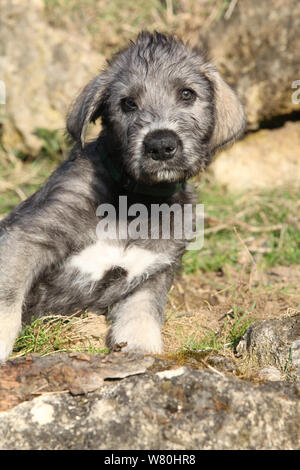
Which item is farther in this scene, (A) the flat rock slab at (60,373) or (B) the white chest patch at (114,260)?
(B) the white chest patch at (114,260)

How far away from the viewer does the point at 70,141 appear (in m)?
4.61

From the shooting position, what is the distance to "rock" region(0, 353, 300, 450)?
2562mm

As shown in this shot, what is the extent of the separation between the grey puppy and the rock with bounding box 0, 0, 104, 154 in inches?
143

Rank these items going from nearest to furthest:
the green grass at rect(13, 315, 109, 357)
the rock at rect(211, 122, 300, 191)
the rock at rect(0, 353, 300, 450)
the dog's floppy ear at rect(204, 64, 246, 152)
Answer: the rock at rect(0, 353, 300, 450) < the green grass at rect(13, 315, 109, 357) < the dog's floppy ear at rect(204, 64, 246, 152) < the rock at rect(211, 122, 300, 191)

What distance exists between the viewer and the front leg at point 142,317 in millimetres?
3959

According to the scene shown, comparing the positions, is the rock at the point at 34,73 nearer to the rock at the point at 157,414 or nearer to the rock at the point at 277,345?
the rock at the point at 277,345

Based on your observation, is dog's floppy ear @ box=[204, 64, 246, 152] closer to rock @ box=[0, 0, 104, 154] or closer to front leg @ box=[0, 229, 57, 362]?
front leg @ box=[0, 229, 57, 362]

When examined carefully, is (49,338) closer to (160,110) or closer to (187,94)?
(160,110)

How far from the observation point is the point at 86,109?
4344mm

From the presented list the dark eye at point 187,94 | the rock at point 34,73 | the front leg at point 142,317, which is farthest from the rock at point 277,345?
the rock at point 34,73

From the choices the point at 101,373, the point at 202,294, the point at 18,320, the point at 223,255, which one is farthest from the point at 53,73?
the point at 101,373

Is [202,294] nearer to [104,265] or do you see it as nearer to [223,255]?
[223,255]

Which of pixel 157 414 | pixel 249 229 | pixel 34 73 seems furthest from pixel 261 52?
pixel 157 414

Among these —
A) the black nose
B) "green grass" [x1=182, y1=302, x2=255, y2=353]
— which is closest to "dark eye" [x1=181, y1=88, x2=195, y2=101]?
the black nose
